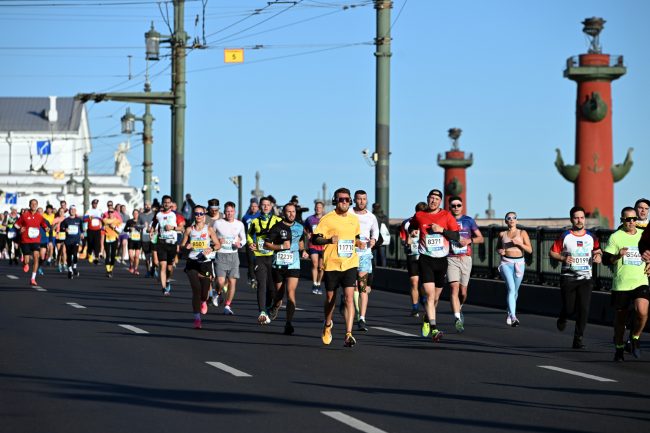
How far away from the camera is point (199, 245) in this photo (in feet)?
65.3

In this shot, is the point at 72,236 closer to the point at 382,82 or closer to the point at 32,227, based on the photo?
the point at 32,227

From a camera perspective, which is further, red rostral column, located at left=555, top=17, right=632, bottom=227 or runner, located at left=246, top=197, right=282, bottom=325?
red rostral column, located at left=555, top=17, right=632, bottom=227

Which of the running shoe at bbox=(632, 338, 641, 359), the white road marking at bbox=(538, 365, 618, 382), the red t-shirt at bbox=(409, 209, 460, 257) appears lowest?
the white road marking at bbox=(538, 365, 618, 382)

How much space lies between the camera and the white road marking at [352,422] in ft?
32.3

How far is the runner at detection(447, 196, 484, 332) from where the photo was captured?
752 inches

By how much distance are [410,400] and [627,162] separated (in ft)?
185

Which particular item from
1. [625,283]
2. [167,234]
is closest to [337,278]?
[625,283]

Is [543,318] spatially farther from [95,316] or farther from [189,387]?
[189,387]

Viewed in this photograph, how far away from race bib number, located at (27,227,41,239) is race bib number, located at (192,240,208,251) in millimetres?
13151

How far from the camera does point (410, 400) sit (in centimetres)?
1156

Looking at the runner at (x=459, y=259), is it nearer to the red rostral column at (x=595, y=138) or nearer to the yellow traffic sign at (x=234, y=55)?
the yellow traffic sign at (x=234, y=55)

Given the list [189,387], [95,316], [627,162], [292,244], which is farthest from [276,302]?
[627,162]

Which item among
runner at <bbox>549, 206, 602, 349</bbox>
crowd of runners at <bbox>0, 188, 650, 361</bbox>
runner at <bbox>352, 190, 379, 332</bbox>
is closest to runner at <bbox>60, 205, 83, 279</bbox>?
crowd of runners at <bbox>0, 188, 650, 361</bbox>

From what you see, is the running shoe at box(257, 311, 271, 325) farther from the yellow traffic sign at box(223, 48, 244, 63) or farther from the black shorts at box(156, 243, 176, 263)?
the yellow traffic sign at box(223, 48, 244, 63)
